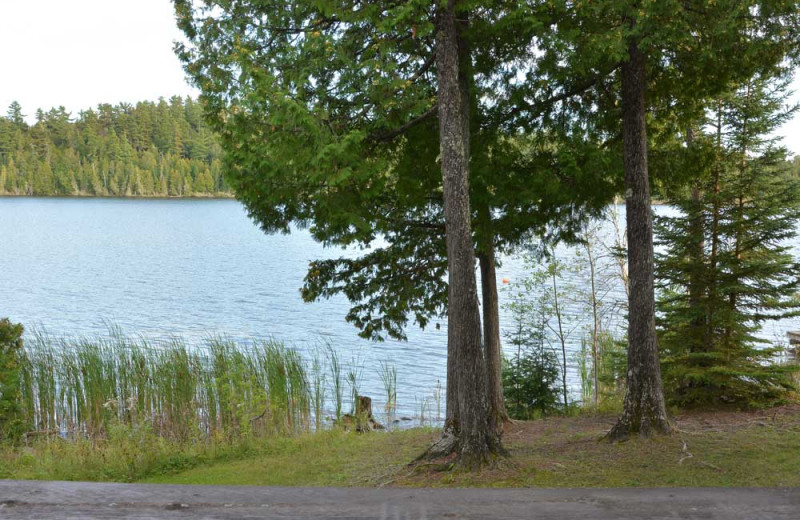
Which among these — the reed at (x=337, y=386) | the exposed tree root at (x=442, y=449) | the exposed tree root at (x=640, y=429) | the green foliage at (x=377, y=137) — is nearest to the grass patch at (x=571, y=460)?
the exposed tree root at (x=640, y=429)

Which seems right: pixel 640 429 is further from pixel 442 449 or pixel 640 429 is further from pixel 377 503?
pixel 377 503

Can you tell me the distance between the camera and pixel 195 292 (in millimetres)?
29875

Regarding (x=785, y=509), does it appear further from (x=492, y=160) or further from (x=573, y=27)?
(x=492, y=160)

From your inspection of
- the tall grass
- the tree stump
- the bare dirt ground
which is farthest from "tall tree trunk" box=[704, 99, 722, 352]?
the bare dirt ground

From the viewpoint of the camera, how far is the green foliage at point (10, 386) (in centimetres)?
983

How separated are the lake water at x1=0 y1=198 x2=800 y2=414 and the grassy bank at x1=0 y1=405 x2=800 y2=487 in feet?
17.1

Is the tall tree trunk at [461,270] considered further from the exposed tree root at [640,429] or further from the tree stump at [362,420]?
the tree stump at [362,420]

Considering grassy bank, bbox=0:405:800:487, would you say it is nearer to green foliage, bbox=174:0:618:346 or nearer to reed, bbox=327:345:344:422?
reed, bbox=327:345:344:422

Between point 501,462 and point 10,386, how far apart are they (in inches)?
286

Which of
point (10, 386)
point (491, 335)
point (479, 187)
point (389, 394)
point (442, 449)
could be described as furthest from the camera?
point (389, 394)

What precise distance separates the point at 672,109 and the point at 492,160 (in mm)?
2695

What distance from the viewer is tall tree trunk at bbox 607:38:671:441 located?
311 inches

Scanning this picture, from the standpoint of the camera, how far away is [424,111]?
803 centimetres

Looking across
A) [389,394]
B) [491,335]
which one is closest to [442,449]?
[491,335]
